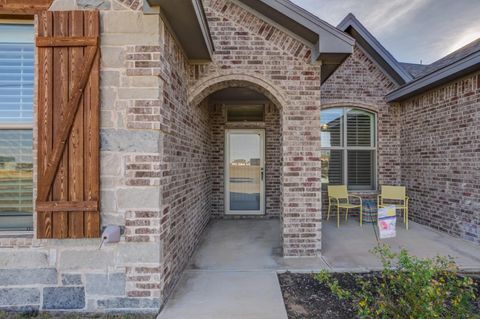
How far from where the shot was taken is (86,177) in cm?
244

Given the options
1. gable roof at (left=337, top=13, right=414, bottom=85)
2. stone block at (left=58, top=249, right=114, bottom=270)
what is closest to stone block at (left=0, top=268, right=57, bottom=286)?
stone block at (left=58, top=249, right=114, bottom=270)

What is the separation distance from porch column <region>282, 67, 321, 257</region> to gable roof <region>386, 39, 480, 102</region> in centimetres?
281

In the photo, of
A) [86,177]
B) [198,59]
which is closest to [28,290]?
[86,177]

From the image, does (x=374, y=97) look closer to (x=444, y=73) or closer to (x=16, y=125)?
(x=444, y=73)

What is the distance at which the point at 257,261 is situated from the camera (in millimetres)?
3703

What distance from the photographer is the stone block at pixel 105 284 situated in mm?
2471

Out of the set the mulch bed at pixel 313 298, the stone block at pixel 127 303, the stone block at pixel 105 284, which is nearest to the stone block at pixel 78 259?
the stone block at pixel 105 284

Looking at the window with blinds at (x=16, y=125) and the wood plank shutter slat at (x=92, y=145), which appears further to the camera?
the window with blinds at (x=16, y=125)

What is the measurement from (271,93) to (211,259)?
105 inches

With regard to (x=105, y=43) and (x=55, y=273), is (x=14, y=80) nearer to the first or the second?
(x=105, y=43)

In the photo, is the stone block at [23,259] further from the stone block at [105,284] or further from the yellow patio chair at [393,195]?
the yellow patio chair at [393,195]

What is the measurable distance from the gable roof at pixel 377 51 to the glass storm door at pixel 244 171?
3.50m

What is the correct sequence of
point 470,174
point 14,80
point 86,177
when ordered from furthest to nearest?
point 470,174 → point 14,80 → point 86,177

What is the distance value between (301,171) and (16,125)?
3.52 metres
